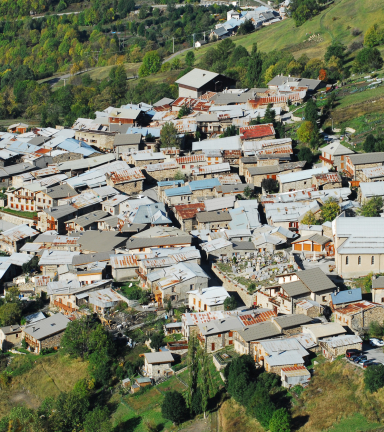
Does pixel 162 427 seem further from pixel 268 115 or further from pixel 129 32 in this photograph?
pixel 129 32

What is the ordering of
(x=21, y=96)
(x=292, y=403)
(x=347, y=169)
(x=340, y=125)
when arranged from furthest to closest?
(x=21, y=96), (x=340, y=125), (x=347, y=169), (x=292, y=403)

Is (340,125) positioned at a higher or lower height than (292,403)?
higher

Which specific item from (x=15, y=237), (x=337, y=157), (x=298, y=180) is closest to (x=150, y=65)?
(x=337, y=157)

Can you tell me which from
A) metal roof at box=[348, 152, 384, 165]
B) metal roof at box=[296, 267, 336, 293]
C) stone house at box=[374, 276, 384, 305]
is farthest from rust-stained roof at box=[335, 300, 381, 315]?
metal roof at box=[348, 152, 384, 165]

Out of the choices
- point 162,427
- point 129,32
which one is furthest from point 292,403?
point 129,32

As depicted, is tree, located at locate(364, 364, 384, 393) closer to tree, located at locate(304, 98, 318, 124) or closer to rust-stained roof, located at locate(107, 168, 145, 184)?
rust-stained roof, located at locate(107, 168, 145, 184)

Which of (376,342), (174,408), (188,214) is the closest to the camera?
(174,408)

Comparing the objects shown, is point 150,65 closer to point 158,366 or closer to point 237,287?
point 237,287
